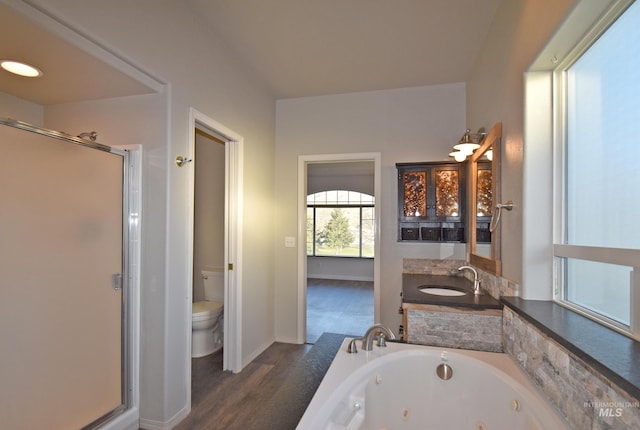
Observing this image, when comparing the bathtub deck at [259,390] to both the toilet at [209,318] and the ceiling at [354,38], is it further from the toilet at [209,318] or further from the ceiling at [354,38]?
the ceiling at [354,38]

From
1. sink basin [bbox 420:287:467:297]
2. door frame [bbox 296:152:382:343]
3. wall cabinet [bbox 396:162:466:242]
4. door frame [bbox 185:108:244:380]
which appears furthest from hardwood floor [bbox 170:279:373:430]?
wall cabinet [bbox 396:162:466:242]

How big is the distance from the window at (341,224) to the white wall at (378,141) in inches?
158

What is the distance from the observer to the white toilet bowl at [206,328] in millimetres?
2963

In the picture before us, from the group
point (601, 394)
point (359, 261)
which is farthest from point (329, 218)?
point (601, 394)

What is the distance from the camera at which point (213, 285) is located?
11.2 ft

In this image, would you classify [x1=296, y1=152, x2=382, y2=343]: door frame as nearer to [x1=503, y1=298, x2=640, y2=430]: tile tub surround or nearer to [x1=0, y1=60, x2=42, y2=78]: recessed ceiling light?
[x1=503, y1=298, x2=640, y2=430]: tile tub surround

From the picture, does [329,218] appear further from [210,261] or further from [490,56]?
[490,56]

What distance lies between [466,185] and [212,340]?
2911 millimetres

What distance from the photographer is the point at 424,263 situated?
326 cm

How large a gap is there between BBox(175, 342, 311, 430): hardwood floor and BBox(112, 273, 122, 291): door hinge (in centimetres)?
95

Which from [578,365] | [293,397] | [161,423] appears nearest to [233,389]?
[161,423]

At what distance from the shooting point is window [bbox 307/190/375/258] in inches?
297

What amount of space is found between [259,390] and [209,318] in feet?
2.79

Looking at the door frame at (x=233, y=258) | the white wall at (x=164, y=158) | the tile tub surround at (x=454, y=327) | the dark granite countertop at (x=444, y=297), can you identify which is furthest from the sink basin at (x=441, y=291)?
the white wall at (x=164, y=158)
